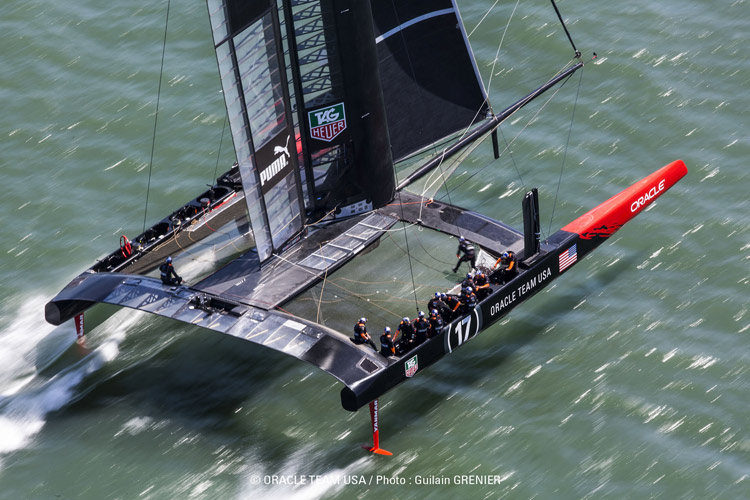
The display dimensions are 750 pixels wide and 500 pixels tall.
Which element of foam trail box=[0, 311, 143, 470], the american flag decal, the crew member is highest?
the crew member

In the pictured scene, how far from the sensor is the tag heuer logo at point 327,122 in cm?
2238

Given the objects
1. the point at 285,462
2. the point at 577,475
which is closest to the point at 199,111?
the point at 285,462

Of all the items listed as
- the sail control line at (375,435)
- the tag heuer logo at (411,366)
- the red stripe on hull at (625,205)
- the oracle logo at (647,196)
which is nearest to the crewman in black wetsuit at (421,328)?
the tag heuer logo at (411,366)

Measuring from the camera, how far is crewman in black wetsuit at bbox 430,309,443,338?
20562mm

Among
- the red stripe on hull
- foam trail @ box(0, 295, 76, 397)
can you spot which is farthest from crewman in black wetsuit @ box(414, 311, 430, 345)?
foam trail @ box(0, 295, 76, 397)

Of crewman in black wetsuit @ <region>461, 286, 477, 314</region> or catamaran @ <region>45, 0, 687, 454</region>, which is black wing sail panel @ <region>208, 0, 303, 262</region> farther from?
crewman in black wetsuit @ <region>461, 286, 477, 314</region>

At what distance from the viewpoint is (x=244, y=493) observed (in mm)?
19469

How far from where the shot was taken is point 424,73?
24.1m

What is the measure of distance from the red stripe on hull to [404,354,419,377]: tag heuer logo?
4343mm

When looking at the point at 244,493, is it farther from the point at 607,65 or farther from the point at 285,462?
the point at 607,65

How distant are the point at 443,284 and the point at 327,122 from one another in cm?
351

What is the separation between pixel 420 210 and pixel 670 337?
5.09 m

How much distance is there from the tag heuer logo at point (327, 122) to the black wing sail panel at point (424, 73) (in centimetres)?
151

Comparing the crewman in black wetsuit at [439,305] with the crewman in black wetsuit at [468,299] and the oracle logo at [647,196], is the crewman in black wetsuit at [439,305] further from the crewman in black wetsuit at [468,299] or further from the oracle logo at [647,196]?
the oracle logo at [647,196]
